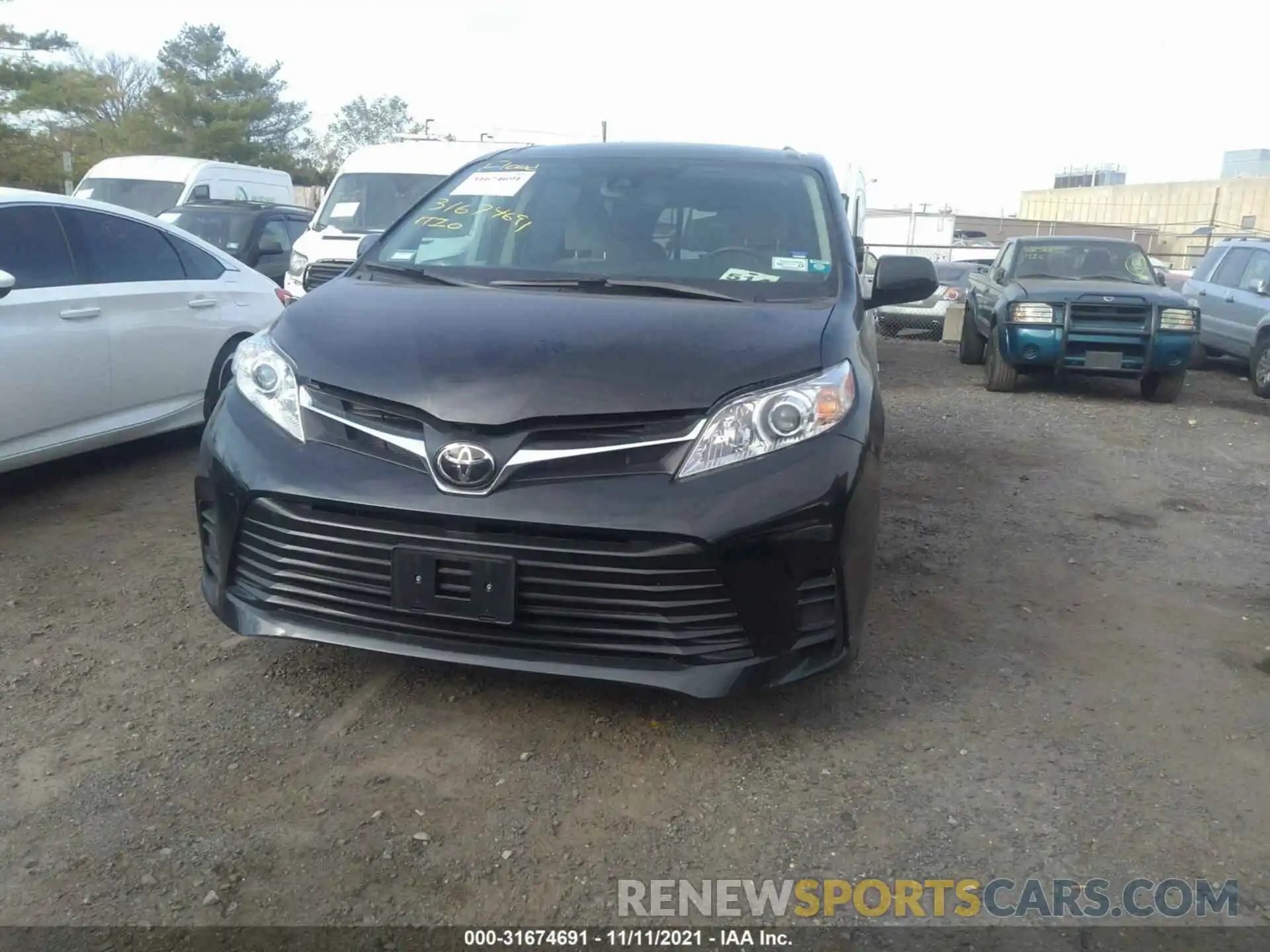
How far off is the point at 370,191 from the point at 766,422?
29.7 feet

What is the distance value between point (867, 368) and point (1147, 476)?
4123 mm

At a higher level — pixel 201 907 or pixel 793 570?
pixel 793 570

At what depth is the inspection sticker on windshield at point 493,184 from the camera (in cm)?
416

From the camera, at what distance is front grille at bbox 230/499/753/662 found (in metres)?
2.59

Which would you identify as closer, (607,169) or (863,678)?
(863,678)

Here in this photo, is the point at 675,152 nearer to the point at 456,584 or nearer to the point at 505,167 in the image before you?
the point at 505,167

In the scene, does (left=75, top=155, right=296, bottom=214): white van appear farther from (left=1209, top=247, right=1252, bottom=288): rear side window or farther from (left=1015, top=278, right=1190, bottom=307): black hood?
(left=1209, top=247, right=1252, bottom=288): rear side window

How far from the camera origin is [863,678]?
3.36m


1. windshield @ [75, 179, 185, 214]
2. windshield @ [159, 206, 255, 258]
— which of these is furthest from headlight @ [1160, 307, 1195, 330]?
windshield @ [75, 179, 185, 214]

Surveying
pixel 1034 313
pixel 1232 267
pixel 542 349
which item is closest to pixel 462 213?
pixel 542 349

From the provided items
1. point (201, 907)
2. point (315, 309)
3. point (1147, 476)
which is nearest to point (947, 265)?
point (1147, 476)

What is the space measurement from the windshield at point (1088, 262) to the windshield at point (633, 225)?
23.8 ft

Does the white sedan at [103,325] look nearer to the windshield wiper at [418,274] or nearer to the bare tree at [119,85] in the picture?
the windshield wiper at [418,274]

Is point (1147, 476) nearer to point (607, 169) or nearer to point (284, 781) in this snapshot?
point (607, 169)
